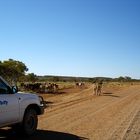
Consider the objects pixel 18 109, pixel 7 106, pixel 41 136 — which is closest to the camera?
pixel 7 106

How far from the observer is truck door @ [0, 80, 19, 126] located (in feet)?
31.6

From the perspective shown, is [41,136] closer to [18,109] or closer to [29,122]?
Result: [29,122]

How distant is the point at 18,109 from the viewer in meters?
10.4

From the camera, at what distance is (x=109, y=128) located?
43.0ft

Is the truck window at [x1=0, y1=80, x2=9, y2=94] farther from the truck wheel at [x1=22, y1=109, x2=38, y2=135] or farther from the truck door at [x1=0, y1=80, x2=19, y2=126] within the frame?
the truck wheel at [x1=22, y1=109, x2=38, y2=135]

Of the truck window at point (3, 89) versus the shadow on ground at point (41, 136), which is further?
the shadow on ground at point (41, 136)

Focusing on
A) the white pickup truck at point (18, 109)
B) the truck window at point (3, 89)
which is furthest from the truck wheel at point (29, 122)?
the truck window at point (3, 89)

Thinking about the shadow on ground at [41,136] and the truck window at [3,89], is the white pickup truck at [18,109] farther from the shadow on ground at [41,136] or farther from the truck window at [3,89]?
the shadow on ground at [41,136]

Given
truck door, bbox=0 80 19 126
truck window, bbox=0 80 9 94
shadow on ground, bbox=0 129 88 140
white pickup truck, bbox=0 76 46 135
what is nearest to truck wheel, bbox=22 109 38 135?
white pickup truck, bbox=0 76 46 135

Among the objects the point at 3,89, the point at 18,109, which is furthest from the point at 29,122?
the point at 3,89

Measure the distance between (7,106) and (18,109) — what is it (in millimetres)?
659

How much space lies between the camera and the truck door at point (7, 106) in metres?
9.62

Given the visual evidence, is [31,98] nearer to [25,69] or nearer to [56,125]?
[56,125]

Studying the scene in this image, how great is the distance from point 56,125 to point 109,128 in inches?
75.1
